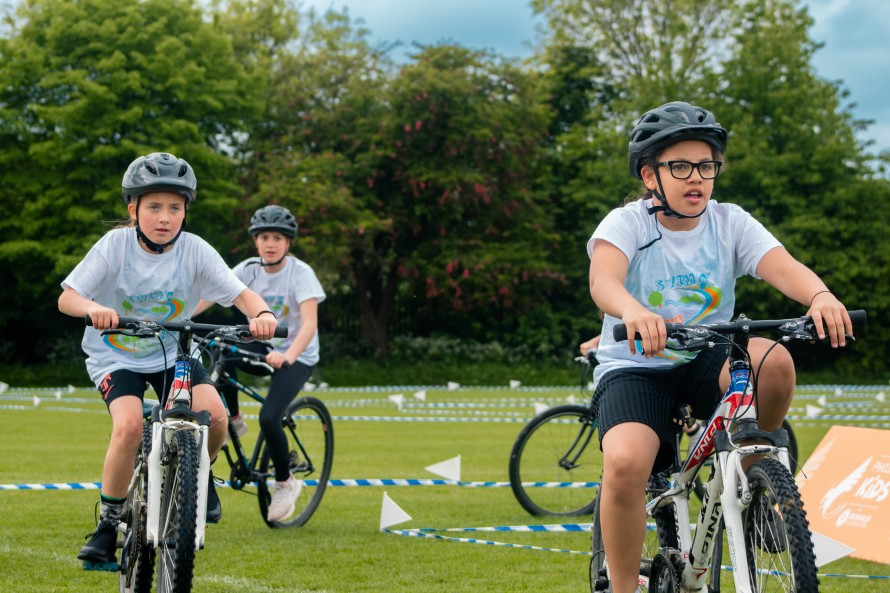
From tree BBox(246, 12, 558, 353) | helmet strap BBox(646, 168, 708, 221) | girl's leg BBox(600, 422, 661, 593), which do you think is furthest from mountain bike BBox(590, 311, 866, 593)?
tree BBox(246, 12, 558, 353)

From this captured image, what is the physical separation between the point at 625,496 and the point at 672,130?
4.12ft

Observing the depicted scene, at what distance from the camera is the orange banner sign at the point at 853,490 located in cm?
702

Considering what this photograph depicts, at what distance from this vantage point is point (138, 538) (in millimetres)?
5098

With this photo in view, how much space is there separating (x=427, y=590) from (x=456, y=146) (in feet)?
99.6

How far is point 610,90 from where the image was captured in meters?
47.1

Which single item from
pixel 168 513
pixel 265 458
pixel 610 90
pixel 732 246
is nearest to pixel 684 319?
pixel 732 246

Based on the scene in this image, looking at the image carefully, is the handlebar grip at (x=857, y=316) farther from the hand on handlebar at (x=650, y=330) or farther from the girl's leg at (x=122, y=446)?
the girl's leg at (x=122, y=446)

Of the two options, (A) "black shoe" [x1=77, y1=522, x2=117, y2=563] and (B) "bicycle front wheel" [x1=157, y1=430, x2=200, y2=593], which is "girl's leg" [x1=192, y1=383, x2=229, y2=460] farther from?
(A) "black shoe" [x1=77, y1=522, x2=117, y2=563]

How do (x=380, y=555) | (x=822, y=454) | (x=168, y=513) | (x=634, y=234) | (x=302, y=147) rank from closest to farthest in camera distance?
1. (x=634, y=234)
2. (x=168, y=513)
3. (x=380, y=555)
4. (x=822, y=454)
5. (x=302, y=147)

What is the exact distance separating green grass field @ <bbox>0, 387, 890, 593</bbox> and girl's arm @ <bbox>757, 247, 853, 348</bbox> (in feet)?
7.52

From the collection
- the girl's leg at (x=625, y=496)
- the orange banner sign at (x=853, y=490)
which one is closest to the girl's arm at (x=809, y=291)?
the girl's leg at (x=625, y=496)

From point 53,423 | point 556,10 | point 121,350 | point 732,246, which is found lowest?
point 53,423

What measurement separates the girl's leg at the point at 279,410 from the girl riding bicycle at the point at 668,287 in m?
3.91

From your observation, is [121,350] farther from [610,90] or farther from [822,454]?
[610,90]
